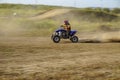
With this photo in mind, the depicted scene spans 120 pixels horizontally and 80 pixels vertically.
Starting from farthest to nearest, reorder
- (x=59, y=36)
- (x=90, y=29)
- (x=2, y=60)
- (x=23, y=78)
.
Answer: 1. (x=90, y=29)
2. (x=59, y=36)
3. (x=2, y=60)
4. (x=23, y=78)

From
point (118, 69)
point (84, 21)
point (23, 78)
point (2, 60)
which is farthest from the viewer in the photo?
point (84, 21)

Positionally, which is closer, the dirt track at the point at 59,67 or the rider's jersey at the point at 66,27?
the dirt track at the point at 59,67

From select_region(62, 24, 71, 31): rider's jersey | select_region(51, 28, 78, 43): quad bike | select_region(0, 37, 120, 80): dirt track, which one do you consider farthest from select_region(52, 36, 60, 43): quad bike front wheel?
select_region(0, 37, 120, 80): dirt track

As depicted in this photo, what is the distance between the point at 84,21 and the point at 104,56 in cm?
3252

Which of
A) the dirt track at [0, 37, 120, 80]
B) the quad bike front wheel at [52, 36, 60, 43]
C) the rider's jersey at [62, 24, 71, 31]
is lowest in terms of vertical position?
the dirt track at [0, 37, 120, 80]

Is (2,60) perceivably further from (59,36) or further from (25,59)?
(59,36)

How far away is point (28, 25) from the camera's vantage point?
36938 millimetres

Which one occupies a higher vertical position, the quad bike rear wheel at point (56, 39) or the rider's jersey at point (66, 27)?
the rider's jersey at point (66, 27)

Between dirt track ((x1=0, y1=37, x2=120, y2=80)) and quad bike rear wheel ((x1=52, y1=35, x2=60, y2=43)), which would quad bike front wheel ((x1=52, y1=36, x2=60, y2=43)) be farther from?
dirt track ((x1=0, y1=37, x2=120, y2=80))

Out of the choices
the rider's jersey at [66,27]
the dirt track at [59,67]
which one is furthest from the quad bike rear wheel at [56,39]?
the dirt track at [59,67]

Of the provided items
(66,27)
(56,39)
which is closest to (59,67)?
(56,39)

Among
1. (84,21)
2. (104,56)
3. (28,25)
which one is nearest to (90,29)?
(28,25)

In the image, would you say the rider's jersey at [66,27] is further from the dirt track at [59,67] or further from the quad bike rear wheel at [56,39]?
the dirt track at [59,67]

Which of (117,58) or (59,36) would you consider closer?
(117,58)
